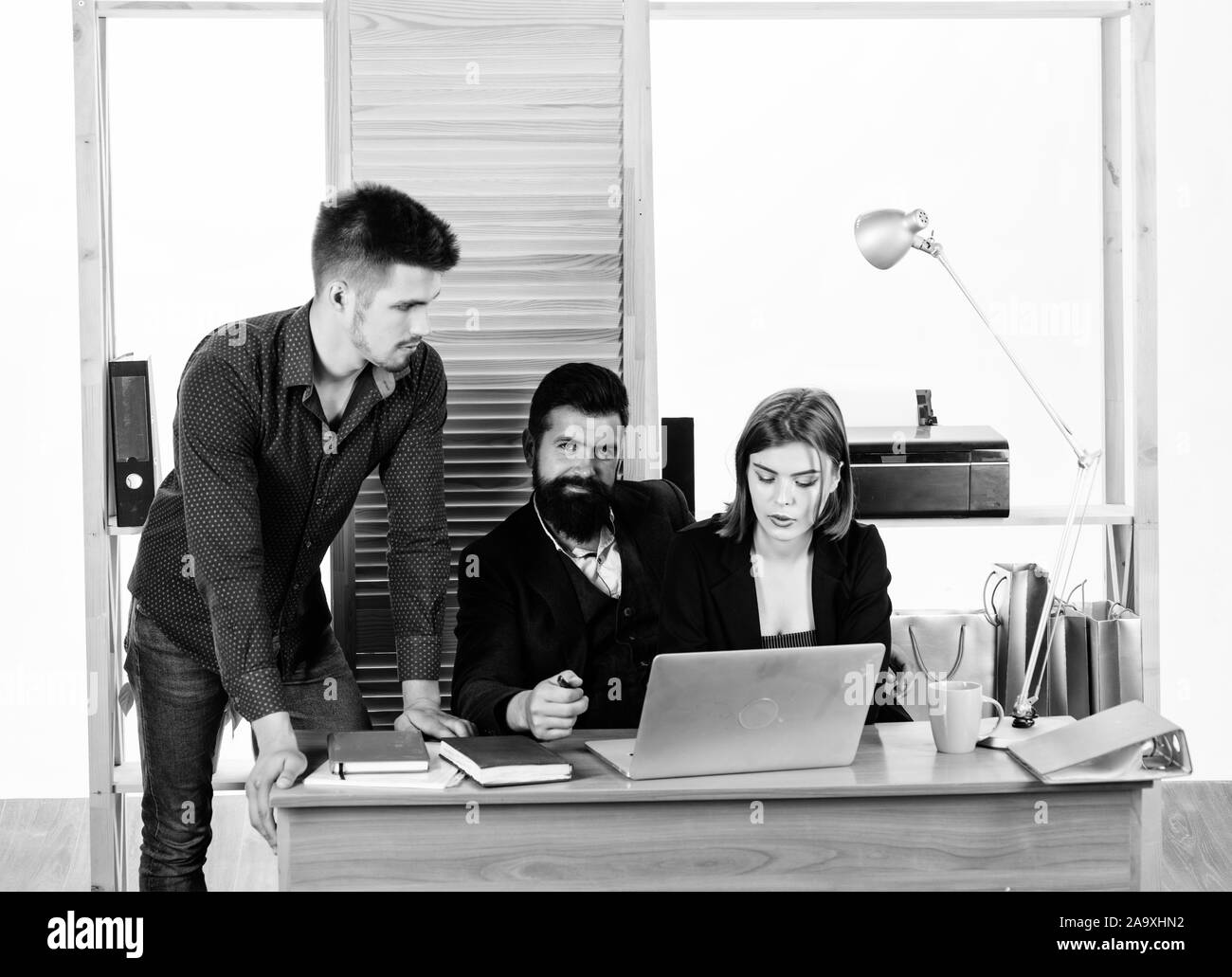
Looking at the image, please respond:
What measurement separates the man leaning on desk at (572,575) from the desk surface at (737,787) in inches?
28.8

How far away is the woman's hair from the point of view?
2553 mm

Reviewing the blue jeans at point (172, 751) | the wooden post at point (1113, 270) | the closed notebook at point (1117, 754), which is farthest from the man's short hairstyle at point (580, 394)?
the wooden post at point (1113, 270)

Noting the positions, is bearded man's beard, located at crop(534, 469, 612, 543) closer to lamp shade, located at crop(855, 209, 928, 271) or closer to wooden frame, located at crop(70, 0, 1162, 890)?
wooden frame, located at crop(70, 0, 1162, 890)

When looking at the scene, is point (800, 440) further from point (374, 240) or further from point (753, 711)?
point (374, 240)

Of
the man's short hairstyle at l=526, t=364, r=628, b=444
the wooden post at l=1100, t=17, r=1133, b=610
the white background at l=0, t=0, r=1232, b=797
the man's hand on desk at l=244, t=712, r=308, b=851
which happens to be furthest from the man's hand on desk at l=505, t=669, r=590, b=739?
the white background at l=0, t=0, r=1232, b=797

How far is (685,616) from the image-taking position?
2.59 m

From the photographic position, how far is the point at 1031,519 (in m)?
3.08

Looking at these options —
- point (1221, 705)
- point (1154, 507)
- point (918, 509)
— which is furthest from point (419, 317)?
point (1221, 705)

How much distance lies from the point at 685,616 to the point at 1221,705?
2.44m

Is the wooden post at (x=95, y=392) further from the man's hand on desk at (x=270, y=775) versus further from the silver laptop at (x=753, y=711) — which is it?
the silver laptop at (x=753, y=711)

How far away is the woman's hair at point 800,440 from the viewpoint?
2553 millimetres

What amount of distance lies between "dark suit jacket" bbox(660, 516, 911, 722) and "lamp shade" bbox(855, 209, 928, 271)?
603 millimetres

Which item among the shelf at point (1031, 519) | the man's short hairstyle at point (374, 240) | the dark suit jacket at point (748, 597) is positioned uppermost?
the man's short hairstyle at point (374, 240)

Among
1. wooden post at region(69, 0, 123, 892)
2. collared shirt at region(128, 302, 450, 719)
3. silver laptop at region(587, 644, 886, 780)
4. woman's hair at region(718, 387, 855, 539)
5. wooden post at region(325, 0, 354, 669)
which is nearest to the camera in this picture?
silver laptop at region(587, 644, 886, 780)
